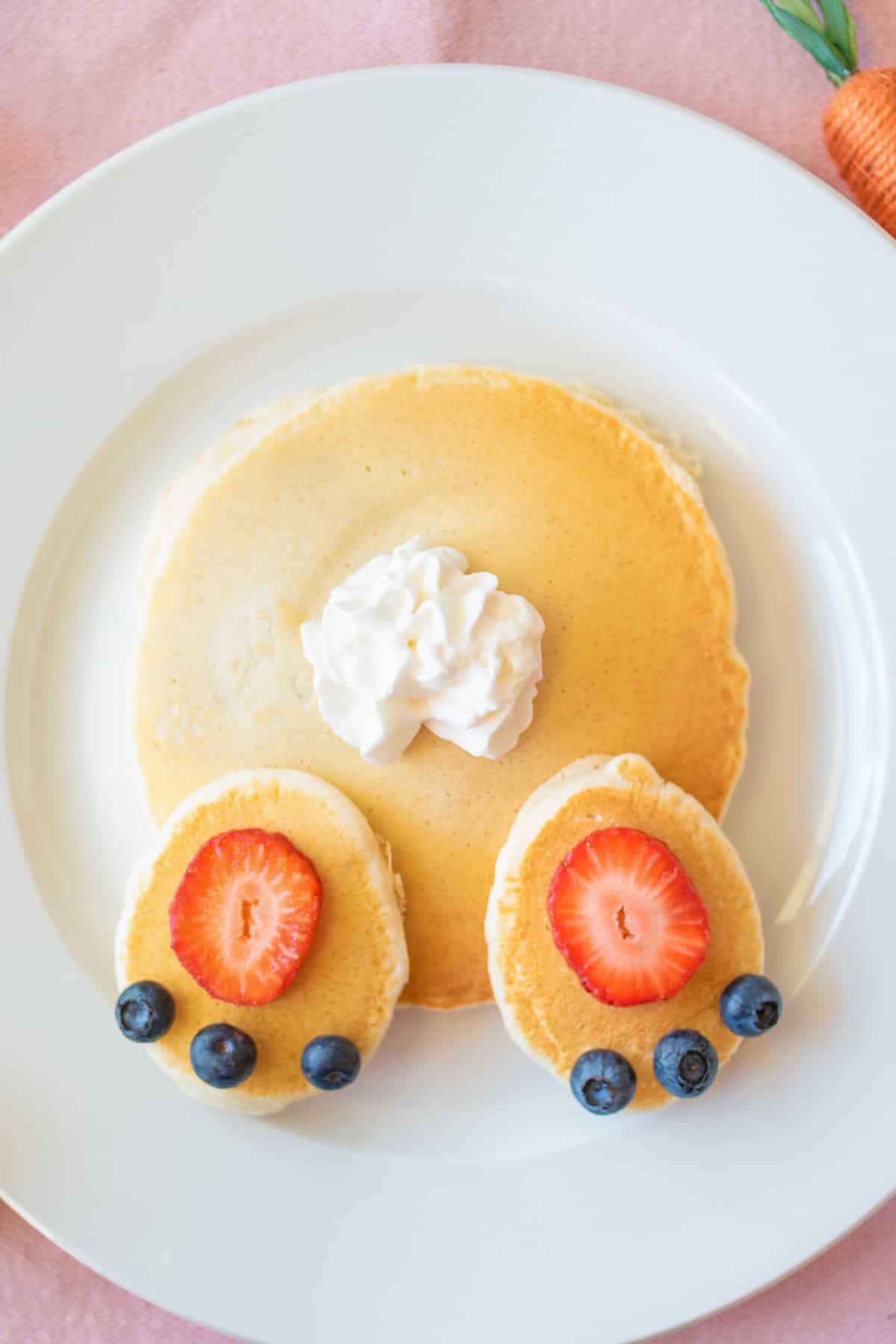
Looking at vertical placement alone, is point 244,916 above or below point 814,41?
below

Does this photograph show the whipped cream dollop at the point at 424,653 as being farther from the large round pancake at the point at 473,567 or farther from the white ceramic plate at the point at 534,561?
the white ceramic plate at the point at 534,561

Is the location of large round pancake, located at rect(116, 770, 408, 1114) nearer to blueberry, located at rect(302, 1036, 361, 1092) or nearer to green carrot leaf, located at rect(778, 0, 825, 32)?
blueberry, located at rect(302, 1036, 361, 1092)

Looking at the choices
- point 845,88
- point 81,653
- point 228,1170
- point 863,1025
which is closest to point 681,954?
point 863,1025

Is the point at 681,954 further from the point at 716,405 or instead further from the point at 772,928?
the point at 716,405

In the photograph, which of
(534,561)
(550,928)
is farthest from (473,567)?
(550,928)

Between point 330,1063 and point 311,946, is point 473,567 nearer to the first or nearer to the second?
point 311,946

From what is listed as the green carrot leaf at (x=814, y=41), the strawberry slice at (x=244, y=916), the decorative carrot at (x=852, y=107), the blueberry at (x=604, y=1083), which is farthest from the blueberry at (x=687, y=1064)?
the green carrot leaf at (x=814, y=41)

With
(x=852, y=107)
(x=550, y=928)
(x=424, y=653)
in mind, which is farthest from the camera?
(x=852, y=107)
